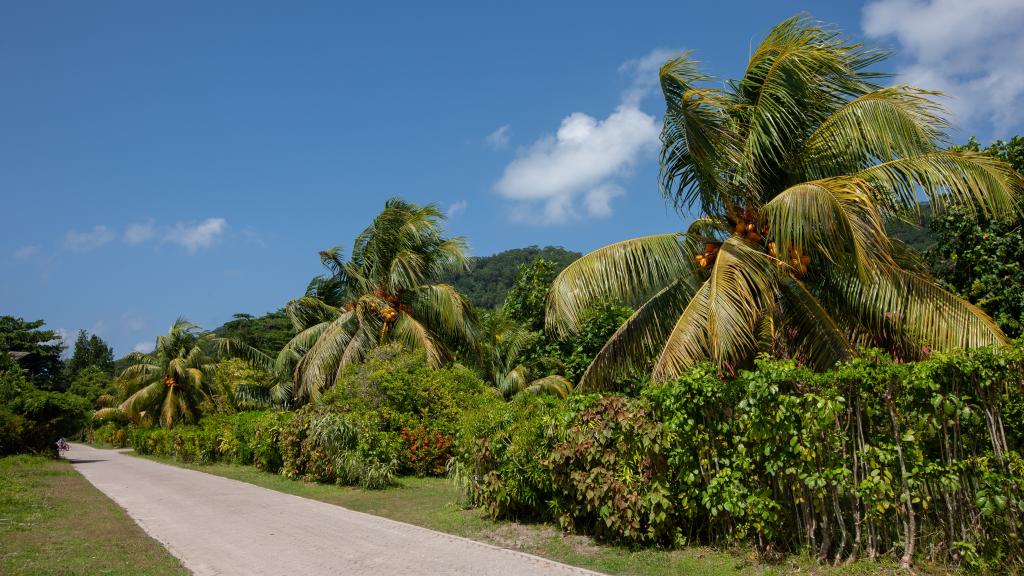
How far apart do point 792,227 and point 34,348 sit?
6754 cm

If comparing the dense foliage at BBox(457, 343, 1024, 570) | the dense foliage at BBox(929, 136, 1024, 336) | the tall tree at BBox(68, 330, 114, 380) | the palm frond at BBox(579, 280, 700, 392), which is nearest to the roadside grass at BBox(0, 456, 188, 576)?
the dense foliage at BBox(457, 343, 1024, 570)

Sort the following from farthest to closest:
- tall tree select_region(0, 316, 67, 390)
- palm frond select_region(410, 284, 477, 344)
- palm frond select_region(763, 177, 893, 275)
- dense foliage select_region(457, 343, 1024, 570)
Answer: tall tree select_region(0, 316, 67, 390) → palm frond select_region(410, 284, 477, 344) → palm frond select_region(763, 177, 893, 275) → dense foliage select_region(457, 343, 1024, 570)

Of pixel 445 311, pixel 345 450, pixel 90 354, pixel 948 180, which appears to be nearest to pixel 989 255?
pixel 948 180

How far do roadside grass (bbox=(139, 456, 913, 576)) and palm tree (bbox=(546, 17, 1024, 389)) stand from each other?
2165 mm

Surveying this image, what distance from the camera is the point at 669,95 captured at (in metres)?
9.94

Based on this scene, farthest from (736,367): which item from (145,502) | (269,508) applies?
(145,502)

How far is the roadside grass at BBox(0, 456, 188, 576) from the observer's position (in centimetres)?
734

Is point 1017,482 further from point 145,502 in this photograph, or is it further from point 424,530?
point 145,502

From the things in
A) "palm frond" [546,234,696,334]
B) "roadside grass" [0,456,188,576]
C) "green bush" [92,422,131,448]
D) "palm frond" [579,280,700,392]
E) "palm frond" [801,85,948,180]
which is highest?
"palm frond" [801,85,948,180]

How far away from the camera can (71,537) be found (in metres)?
9.29

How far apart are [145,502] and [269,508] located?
3.27 metres

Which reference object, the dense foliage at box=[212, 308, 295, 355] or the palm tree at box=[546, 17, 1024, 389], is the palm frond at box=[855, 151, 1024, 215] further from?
the dense foliage at box=[212, 308, 295, 355]

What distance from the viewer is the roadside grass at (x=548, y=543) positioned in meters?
6.43

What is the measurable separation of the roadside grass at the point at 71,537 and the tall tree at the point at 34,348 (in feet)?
168
